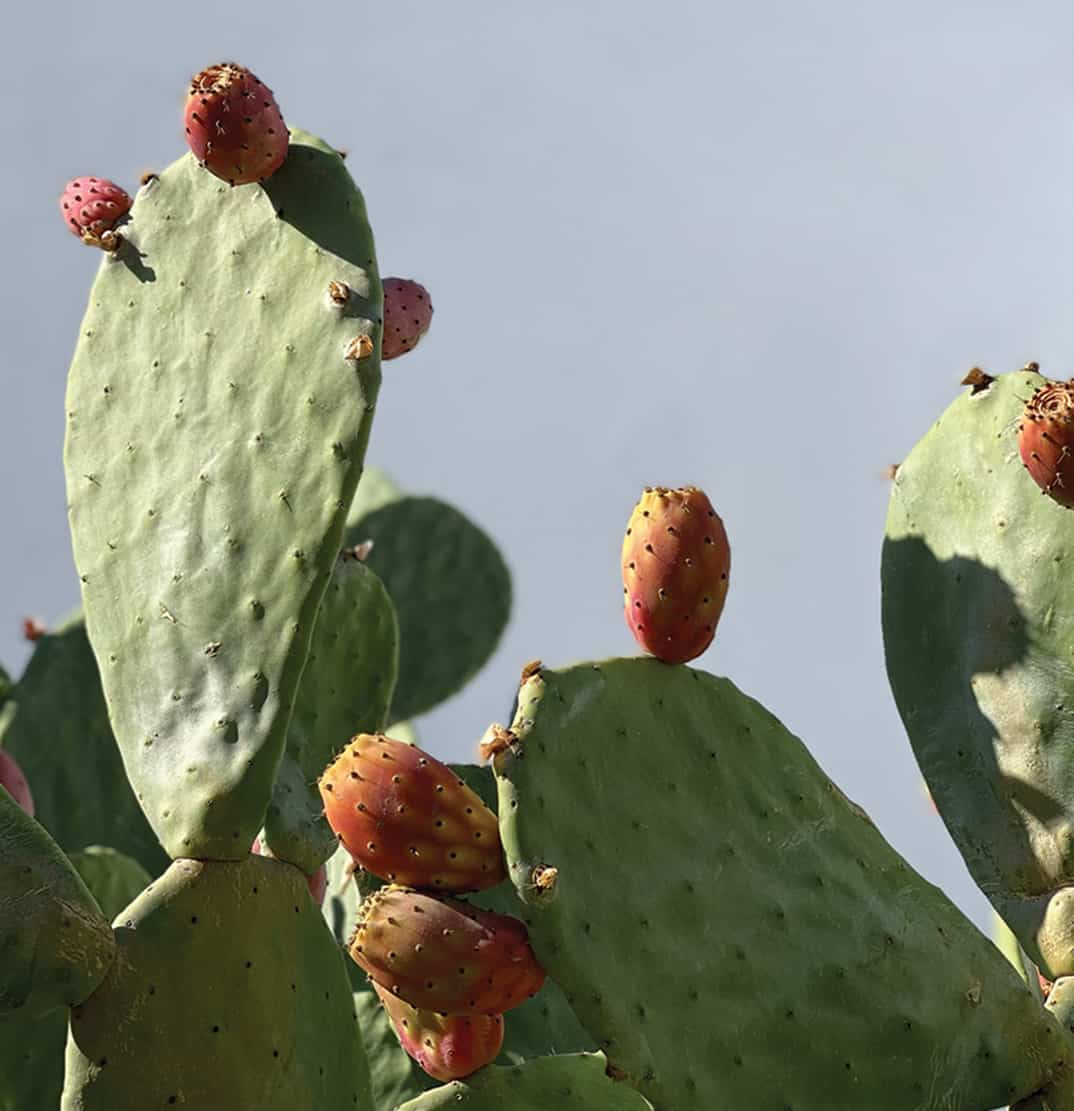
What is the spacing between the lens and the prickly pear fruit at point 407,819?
1.87 metres

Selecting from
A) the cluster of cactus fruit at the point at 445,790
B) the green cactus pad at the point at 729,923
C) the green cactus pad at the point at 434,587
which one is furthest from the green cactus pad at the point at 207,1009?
the green cactus pad at the point at 434,587

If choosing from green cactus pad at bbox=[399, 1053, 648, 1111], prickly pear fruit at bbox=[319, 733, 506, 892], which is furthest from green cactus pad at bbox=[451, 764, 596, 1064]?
prickly pear fruit at bbox=[319, 733, 506, 892]

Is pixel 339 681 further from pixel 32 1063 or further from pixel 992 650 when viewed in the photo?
pixel 992 650

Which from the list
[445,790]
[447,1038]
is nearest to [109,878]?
[447,1038]

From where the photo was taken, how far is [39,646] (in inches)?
134

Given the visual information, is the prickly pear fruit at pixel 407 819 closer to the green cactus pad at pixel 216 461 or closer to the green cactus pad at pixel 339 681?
the green cactus pad at pixel 216 461

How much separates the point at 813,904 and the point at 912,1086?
18 centimetres

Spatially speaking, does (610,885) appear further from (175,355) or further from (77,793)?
(77,793)

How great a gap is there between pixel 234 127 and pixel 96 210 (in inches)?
10.8

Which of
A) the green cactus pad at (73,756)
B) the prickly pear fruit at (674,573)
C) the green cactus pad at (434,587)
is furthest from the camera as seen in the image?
the green cactus pad at (434,587)

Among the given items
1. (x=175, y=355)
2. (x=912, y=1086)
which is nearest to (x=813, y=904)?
(x=912, y=1086)

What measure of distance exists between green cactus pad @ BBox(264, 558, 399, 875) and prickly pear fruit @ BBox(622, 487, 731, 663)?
16.5 inches

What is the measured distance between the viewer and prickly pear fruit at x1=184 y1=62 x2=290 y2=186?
230cm

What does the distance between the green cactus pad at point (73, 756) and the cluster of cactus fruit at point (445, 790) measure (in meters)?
0.73
